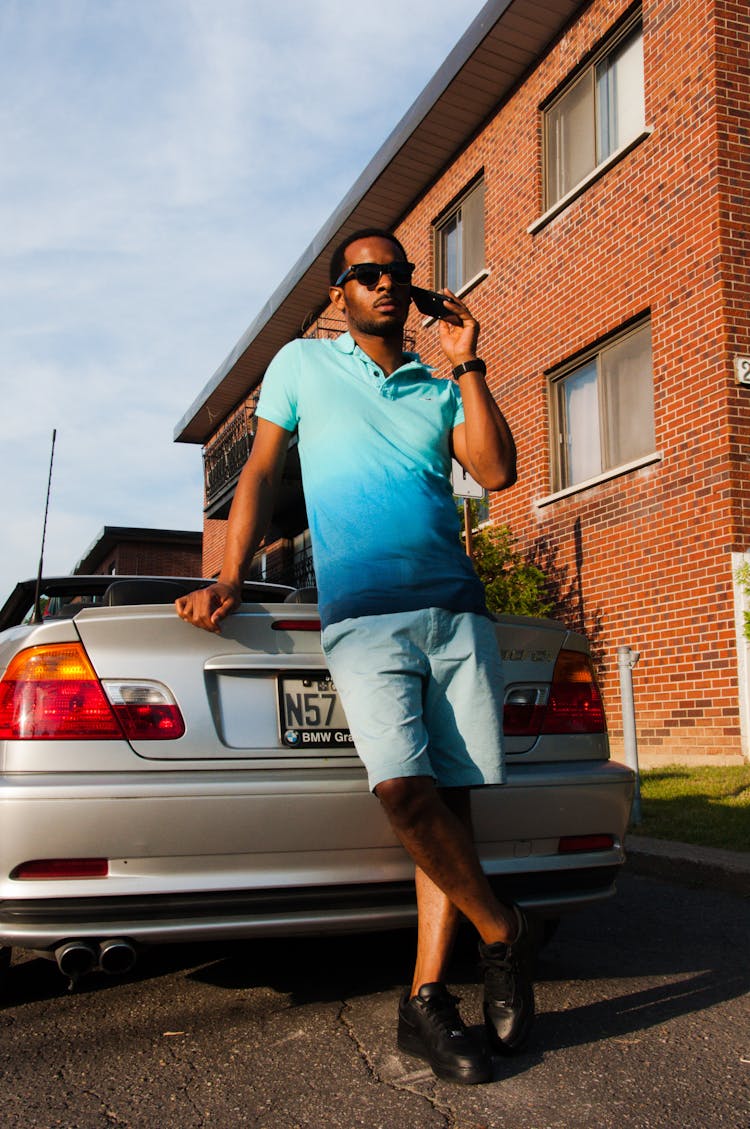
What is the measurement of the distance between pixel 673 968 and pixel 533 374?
8.15 meters

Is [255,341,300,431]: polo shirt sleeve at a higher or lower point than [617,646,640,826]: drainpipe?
higher

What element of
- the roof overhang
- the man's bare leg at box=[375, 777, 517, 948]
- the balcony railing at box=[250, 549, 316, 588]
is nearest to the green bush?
the roof overhang

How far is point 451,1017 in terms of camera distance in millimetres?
2338

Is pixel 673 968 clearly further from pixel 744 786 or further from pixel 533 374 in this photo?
pixel 533 374

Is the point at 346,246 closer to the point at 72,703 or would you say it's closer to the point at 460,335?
the point at 460,335

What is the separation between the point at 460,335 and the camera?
269 centimetres

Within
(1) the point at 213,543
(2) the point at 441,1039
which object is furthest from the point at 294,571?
(2) the point at 441,1039

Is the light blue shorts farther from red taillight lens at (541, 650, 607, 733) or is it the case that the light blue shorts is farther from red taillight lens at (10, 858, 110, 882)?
red taillight lens at (10, 858, 110, 882)

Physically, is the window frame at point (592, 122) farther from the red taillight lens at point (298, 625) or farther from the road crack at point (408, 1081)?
the road crack at point (408, 1081)

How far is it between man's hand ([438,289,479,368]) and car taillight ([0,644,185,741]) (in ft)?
3.69

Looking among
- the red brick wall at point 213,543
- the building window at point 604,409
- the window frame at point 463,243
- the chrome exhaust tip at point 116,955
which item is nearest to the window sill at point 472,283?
the window frame at point 463,243

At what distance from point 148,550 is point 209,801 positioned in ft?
104

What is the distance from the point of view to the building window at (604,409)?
30.2ft

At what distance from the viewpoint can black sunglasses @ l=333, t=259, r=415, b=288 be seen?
2703 millimetres
